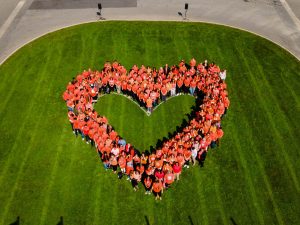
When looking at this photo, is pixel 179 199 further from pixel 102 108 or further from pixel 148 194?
pixel 102 108

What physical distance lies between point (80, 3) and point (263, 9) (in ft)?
60.1

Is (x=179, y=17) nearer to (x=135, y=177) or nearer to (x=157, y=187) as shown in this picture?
(x=135, y=177)

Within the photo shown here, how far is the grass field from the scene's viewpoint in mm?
20406

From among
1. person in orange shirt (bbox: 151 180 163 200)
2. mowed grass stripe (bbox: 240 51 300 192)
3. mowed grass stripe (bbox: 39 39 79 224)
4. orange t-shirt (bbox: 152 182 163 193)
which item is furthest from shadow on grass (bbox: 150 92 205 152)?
mowed grass stripe (bbox: 39 39 79 224)

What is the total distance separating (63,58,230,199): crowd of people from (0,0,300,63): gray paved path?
8591 millimetres

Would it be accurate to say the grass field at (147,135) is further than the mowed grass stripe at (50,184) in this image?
Yes

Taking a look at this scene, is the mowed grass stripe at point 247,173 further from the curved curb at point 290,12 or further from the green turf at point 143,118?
the curved curb at point 290,12

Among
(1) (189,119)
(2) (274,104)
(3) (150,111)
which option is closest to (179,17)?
(3) (150,111)

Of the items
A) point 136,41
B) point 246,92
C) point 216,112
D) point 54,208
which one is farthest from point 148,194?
point 136,41

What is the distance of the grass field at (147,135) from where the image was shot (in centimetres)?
2041

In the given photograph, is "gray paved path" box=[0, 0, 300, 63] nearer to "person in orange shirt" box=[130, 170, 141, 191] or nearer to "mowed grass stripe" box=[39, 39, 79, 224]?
"mowed grass stripe" box=[39, 39, 79, 224]

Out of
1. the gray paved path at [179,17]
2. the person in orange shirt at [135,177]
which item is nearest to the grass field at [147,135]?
the person in orange shirt at [135,177]

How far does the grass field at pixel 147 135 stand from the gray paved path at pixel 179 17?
4.42ft

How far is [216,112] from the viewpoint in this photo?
23.3m
